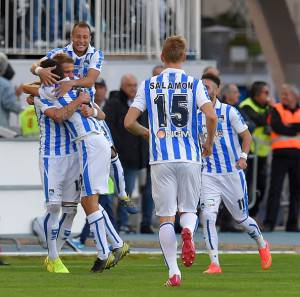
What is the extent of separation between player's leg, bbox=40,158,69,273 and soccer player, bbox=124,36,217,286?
1799 mm

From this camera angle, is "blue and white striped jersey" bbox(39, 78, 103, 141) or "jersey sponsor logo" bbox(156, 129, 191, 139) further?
"blue and white striped jersey" bbox(39, 78, 103, 141)

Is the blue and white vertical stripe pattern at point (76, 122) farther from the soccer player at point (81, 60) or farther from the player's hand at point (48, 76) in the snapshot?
the player's hand at point (48, 76)

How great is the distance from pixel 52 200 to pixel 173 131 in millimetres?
2185

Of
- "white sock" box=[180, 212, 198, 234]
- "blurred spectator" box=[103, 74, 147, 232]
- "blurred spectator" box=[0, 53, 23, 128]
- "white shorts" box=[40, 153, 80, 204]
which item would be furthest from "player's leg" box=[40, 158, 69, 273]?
"blurred spectator" box=[0, 53, 23, 128]

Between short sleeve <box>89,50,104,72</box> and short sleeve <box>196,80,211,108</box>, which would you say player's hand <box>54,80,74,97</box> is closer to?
short sleeve <box>89,50,104,72</box>

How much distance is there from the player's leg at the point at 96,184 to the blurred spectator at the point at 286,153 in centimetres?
824

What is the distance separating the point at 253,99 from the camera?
24844 millimetres

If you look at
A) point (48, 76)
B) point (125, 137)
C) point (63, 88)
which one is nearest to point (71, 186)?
point (63, 88)

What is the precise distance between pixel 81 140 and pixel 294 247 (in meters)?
5.57

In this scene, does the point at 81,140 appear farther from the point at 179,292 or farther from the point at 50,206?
the point at 179,292

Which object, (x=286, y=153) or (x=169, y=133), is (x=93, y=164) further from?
(x=286, y=153)

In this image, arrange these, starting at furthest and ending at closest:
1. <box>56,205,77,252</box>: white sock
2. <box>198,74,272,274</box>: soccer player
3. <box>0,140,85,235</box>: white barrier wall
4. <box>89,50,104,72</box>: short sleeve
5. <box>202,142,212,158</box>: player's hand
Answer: <box>0,140,85,235</box>: white barrier wall < <box>198,74,272,274</box>: soccer player < <box>56,205,77,252</box>: white sock < <box>89,50,104,72</box>: short sleeve < <box>202,142,212,158</box>: player's hand

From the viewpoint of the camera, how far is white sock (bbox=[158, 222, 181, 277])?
46.6 ft

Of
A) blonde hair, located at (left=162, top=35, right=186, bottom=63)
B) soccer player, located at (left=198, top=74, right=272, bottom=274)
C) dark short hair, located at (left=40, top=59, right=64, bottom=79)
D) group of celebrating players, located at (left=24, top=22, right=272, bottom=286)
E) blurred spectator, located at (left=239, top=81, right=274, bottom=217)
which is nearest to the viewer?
blonde hair, located at (left=162, top=35, right=186, bottom=63)
